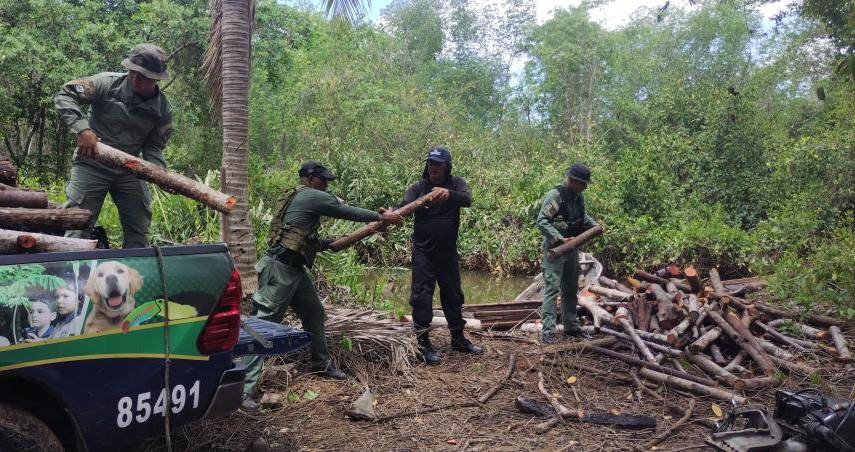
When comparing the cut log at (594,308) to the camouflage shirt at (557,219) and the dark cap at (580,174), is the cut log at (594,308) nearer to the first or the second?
the camouflage shirt at (557,219)

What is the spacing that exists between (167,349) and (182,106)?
17.4 metres

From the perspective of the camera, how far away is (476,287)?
14008 millimetres

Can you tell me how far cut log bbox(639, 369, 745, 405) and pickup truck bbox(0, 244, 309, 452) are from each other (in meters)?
3.89

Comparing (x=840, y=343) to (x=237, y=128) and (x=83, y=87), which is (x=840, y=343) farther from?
(x=83, y=87)

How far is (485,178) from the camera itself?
1783 cm

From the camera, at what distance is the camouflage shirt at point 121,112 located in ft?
14.9

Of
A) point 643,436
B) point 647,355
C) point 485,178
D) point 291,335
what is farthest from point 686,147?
point 291,335

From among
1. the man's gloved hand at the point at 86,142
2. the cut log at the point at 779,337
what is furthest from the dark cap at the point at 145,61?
the cut log at the point at 779,337

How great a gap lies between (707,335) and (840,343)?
1581 mm

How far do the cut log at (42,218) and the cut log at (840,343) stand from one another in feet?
22.9

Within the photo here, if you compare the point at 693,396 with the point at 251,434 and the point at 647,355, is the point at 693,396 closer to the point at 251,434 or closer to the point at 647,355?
the point at 647,355

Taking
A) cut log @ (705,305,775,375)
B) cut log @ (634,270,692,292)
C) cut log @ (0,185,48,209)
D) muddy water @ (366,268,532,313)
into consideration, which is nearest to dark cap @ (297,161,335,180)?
cut log @ (0,185,48,209)

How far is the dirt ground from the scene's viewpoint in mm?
4234

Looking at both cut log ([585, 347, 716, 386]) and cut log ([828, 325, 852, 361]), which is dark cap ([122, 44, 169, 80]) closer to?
cut log ([585, 347, 716, 386])
